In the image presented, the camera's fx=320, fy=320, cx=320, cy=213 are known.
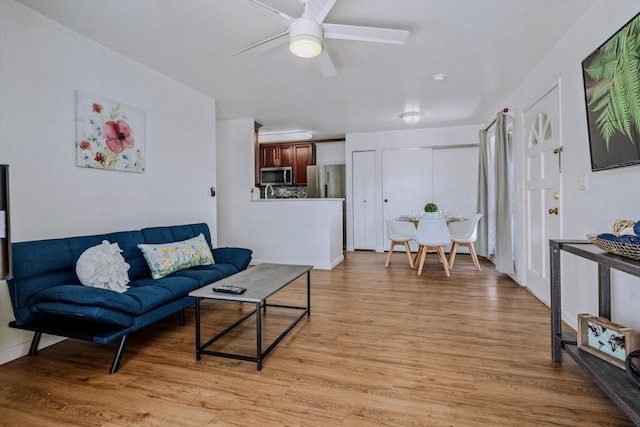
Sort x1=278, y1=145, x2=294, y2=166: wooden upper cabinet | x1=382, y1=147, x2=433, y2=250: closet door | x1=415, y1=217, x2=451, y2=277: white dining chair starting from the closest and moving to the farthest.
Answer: x1=415, y1=217, x2=451, y2=277: white dining chair < x1=382, y1=147, x2=433, y2=250: closet door < x1=278, y1=145, x2=294, y2=166: wooden upper cabinet

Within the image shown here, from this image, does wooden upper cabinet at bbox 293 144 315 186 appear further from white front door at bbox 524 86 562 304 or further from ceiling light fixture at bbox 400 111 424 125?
white front door at bbox 524 86 562 304

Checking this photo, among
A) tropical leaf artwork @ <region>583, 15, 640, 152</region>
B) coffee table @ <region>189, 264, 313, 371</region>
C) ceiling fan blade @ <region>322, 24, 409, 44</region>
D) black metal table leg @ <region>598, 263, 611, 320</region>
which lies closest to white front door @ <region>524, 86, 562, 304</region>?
tropical leaf artwork @ <region>583, 15, 640, 152</region>

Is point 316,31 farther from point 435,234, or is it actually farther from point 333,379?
point 435,234

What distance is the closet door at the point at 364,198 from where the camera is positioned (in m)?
6.42

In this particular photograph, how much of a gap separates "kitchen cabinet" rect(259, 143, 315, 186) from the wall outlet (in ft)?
16.6

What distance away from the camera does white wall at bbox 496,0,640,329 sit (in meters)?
1.87

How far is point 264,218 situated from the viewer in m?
5.15

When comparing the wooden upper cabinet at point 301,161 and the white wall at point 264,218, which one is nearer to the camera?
the white wall at point 264,218

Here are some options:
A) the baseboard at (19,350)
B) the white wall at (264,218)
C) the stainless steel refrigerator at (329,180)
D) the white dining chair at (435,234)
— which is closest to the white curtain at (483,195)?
the white dining chair at (435,234)

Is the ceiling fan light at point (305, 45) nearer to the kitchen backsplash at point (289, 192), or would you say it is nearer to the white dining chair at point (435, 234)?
the white dining chair at point (435, 234)

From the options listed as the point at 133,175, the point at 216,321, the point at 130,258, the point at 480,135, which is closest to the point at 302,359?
the point at 216,321

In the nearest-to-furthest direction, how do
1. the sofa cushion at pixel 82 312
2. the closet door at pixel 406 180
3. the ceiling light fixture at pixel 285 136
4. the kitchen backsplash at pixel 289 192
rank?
the sofa cushion at pixel 82 312, the closet door at pixel 406 180, the ceiling light fixture at pixel 285 136, the kitchen backsplash at pixel 289 192

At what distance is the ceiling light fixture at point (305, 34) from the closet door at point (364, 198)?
442 centimetres

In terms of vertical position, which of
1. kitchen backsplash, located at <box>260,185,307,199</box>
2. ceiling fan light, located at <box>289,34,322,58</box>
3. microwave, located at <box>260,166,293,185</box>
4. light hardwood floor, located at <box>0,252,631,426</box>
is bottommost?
light hardwood floor, located at <box>0,252,631,426</box>
